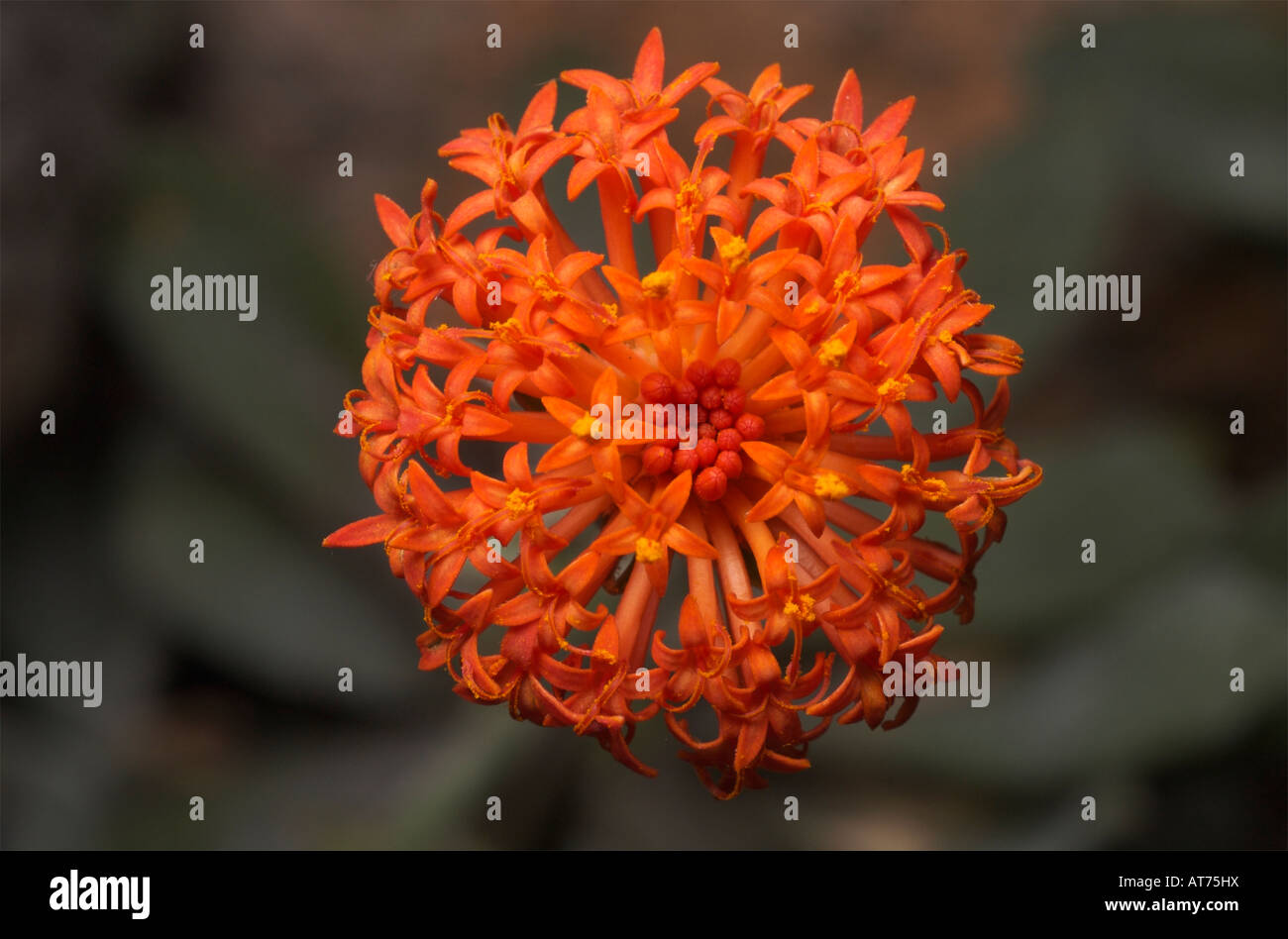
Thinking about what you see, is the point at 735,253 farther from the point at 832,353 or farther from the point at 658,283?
the point at 832,353

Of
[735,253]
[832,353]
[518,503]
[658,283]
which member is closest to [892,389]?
[832,353]

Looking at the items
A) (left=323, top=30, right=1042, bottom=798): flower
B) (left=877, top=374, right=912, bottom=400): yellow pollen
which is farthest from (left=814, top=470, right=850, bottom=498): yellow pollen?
(left=877, top=374, right=912, bottom=400): yellow pollen

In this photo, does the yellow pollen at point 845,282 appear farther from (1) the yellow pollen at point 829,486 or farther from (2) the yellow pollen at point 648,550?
(2) the yellow pollen at point 648,550

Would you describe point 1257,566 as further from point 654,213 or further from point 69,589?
point 69,589

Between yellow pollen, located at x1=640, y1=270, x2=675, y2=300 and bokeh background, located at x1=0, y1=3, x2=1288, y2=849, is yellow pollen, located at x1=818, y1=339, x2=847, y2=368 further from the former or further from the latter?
bokeh background, located at x1=0, y1=3, x2=1288, y2=849

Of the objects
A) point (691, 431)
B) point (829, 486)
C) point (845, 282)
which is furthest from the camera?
point (691, 431)

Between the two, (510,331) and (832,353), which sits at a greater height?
(510,331)

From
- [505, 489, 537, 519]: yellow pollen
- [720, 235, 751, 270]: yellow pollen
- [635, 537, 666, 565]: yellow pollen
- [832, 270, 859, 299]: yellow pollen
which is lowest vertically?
[635, 537, 666, 565]: yellow pollen
